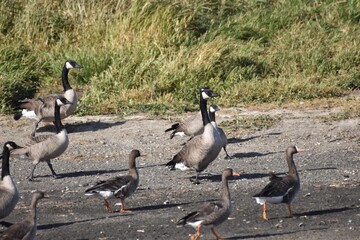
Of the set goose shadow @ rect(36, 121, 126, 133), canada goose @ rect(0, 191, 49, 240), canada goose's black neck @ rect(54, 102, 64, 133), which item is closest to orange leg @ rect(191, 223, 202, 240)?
canada goose @ rect(0, 191, 49, 240)

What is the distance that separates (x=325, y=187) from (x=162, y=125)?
4397 millimetres

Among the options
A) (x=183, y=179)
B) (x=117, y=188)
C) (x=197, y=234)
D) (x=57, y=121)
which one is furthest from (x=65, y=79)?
(x=197, y=234)

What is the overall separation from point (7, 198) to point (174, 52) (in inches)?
326

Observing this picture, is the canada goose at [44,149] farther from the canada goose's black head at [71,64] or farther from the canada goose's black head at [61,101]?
the canada goose's black head at [71,64]

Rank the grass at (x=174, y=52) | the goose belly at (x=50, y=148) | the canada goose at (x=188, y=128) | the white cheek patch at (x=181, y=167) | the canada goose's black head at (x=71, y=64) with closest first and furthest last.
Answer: the white cheek patch at (x=181, y=167), the goose belly at (x=50, y=148), the canada goose at (x=188, y=128), the canada goose's black head at (x=71, y=64), the grass at (x=174, y=52)

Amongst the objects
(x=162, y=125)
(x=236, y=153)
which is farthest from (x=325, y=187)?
(x=162, y=125)

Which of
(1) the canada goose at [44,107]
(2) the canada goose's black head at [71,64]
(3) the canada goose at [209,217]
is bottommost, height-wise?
(1) the canada goose at [44,107]

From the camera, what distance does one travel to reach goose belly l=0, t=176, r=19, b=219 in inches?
506

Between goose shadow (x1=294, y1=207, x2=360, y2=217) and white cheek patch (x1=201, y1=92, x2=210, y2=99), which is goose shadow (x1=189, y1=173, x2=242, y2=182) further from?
goose shadow (x1=294, y1=207, x2=360, y2=217)

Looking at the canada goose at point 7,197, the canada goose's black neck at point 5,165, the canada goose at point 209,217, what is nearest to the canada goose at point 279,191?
the canada goose at point 209,217

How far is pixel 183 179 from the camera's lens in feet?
51.4

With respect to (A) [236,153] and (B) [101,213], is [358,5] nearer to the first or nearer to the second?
(A) [236,153]

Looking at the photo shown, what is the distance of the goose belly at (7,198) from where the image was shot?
12.9 m

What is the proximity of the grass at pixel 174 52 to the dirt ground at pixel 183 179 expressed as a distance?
2.96 ft
